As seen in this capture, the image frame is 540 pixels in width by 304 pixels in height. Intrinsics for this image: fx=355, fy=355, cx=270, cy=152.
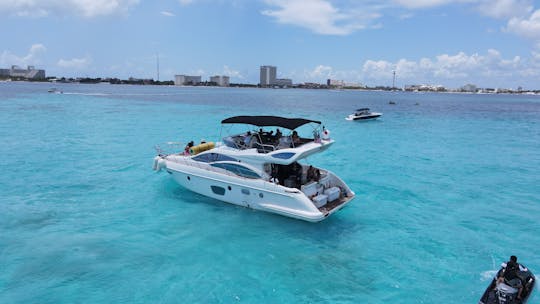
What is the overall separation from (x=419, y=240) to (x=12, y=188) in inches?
815

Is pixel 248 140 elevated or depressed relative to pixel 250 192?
elevated

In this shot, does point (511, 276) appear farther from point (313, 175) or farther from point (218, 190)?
point (218, 190)

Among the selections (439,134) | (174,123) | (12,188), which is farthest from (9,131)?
(439,134)

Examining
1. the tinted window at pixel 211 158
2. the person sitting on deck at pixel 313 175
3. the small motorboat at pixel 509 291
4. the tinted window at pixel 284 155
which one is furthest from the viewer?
the tinted window at pixel 211 158

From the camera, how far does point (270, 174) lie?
15297 millimetres

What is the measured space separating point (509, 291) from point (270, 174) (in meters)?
9.05

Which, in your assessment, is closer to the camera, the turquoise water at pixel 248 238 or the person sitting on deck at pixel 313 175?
the turquoise water at pixel 248 238

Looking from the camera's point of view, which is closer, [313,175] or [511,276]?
[511,276]

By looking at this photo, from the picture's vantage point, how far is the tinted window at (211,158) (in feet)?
53.0

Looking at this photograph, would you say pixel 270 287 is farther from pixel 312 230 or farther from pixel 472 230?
pixel 472 230

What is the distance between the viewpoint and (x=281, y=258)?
12.5 m

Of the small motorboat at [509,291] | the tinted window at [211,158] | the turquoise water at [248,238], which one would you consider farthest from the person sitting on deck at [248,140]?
the small motorboat at [509,291]

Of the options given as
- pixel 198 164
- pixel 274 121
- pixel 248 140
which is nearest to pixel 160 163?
pixel 198 164

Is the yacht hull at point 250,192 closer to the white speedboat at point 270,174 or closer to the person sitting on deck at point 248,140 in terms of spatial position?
the white speedboat at point 270,174
